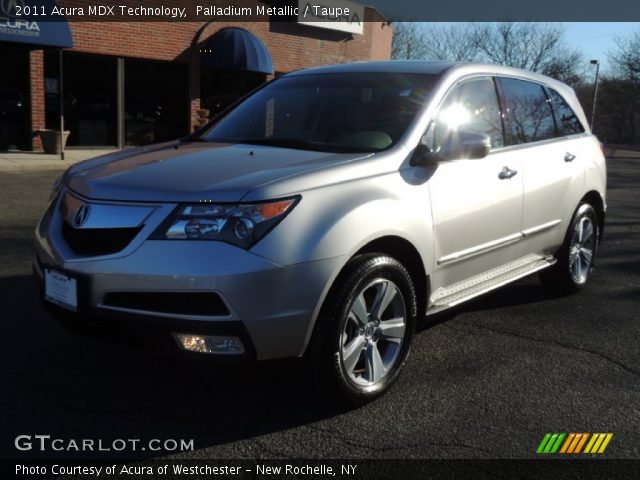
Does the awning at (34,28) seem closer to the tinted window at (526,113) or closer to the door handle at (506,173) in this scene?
the tinted window at (526,113)

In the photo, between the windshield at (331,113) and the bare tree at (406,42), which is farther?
the bare tree at (406,42)

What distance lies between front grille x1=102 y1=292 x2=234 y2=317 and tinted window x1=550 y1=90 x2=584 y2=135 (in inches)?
141

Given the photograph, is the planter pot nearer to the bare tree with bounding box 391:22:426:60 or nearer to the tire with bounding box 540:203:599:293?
the tire with bounding box 540:203:599:293

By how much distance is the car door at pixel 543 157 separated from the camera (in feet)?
14.9

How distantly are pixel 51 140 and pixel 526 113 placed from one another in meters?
13.8

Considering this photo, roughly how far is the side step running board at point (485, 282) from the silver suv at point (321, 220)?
14 mm

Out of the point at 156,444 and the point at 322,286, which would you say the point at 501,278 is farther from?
the point at 156,444

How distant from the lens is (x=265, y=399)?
330 centimetres

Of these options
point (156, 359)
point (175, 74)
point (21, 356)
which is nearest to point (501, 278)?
point (156, 359)

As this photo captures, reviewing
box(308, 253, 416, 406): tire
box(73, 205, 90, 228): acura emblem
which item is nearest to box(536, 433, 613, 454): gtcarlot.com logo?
box(308, 253, 416, 406): tire

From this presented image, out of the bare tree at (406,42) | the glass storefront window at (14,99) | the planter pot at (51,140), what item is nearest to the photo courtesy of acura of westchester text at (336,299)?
the planter pot at (51,140)

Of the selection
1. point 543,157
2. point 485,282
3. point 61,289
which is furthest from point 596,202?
point 61,289

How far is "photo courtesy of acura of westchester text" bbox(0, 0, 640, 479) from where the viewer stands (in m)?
2.78

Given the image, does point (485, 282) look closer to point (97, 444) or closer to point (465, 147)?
point (465, 147)
